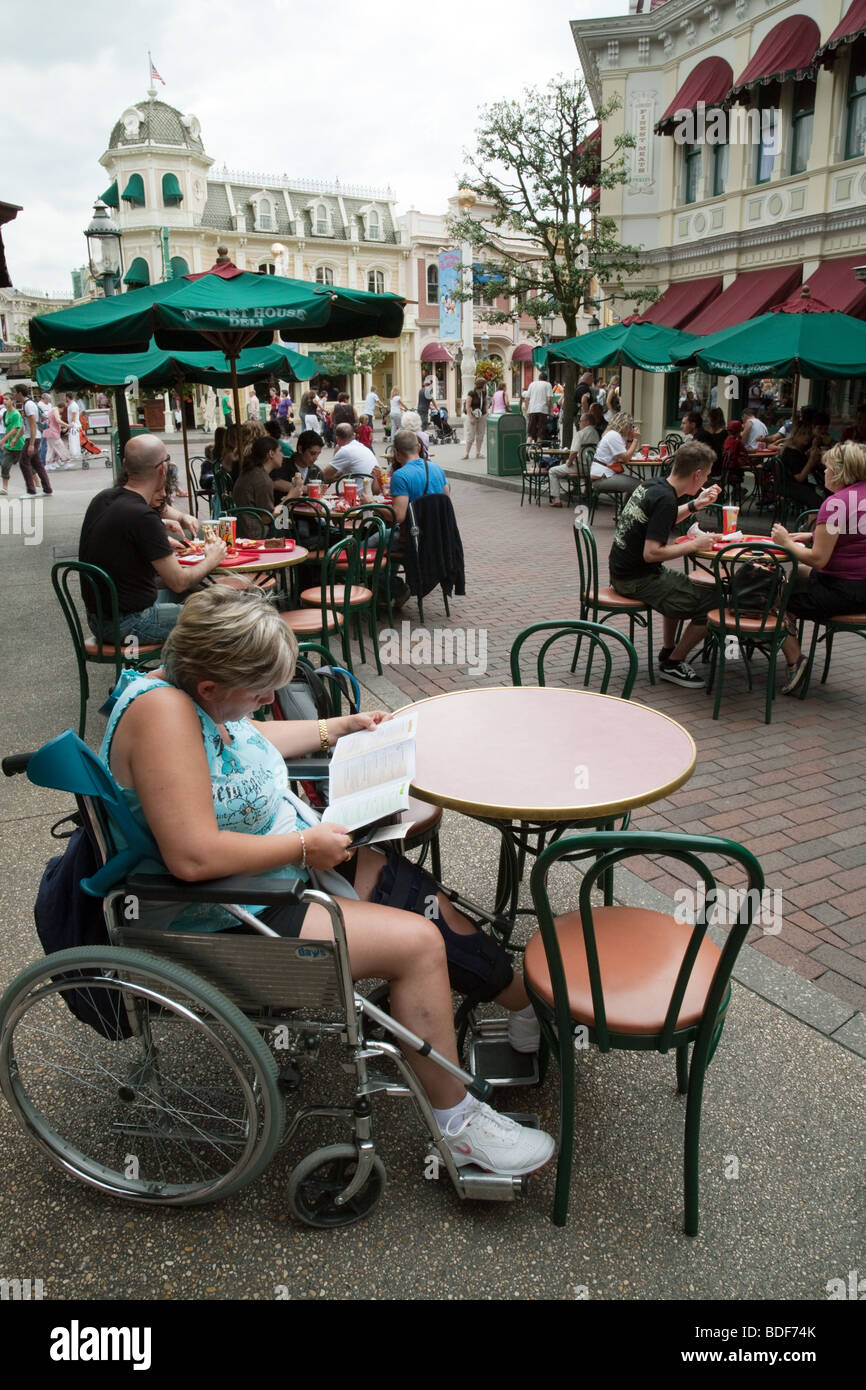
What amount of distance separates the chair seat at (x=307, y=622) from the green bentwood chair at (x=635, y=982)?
3.63 m

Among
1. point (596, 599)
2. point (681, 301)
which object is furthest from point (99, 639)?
point (681, 301)

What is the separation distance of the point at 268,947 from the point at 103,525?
136 inches

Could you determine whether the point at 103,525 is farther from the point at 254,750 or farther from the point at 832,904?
the point at 832,904

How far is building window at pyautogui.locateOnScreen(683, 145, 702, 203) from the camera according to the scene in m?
16.6

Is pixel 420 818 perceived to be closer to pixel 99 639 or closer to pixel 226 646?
pixel 226 646

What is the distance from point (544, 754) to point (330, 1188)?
119 centimetres

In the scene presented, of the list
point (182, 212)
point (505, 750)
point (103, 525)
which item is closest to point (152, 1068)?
point (505, 750)

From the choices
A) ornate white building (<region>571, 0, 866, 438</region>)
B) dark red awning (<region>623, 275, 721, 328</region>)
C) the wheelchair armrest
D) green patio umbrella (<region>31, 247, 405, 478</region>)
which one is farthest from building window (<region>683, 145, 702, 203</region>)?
the wheelchair armrest

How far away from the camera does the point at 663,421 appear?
18172mm

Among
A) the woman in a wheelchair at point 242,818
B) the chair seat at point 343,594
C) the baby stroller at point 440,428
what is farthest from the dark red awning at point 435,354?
the woman in a wheelchair at point 242,818

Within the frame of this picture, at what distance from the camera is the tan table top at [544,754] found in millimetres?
2227

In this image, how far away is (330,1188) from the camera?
1974mm

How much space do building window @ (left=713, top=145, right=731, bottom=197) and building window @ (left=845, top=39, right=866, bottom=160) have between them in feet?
8.76

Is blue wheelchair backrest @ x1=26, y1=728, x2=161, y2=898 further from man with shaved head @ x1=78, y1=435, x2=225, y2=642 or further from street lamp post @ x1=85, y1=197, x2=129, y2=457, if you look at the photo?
street lamp post @ x1=85, y1=197, x2=129, y2=457
